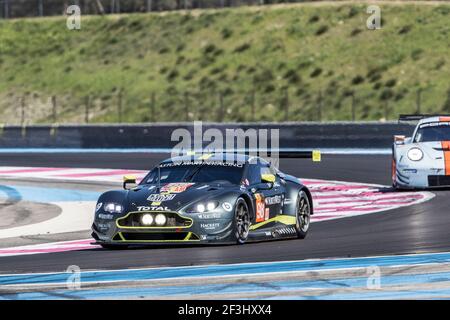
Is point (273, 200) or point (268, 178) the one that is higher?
point (268, 178)

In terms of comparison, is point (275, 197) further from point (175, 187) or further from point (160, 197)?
point (160, 197)

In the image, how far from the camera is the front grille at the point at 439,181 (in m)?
22.1

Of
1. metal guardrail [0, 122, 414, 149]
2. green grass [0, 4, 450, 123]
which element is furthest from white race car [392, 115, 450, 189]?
green grass [0, 4, 450, 123]

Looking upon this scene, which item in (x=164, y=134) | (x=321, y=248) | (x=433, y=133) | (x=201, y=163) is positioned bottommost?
(x=321, y=248)

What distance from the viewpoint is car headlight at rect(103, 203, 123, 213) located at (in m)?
14.7

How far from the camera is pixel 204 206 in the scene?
1466 cm

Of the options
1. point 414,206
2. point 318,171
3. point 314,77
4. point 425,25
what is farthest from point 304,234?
point 425,25

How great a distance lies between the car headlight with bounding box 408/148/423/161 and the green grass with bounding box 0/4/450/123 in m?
25.2

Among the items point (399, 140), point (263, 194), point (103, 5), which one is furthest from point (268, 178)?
point (103, 5)

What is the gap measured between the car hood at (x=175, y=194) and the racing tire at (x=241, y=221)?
22 centimetres

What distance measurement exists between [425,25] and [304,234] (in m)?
41.8

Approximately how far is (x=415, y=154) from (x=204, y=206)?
28.2ft

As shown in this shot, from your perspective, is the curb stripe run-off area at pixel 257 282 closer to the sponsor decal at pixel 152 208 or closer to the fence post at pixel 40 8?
the sponsor decal at pixel 152 208
